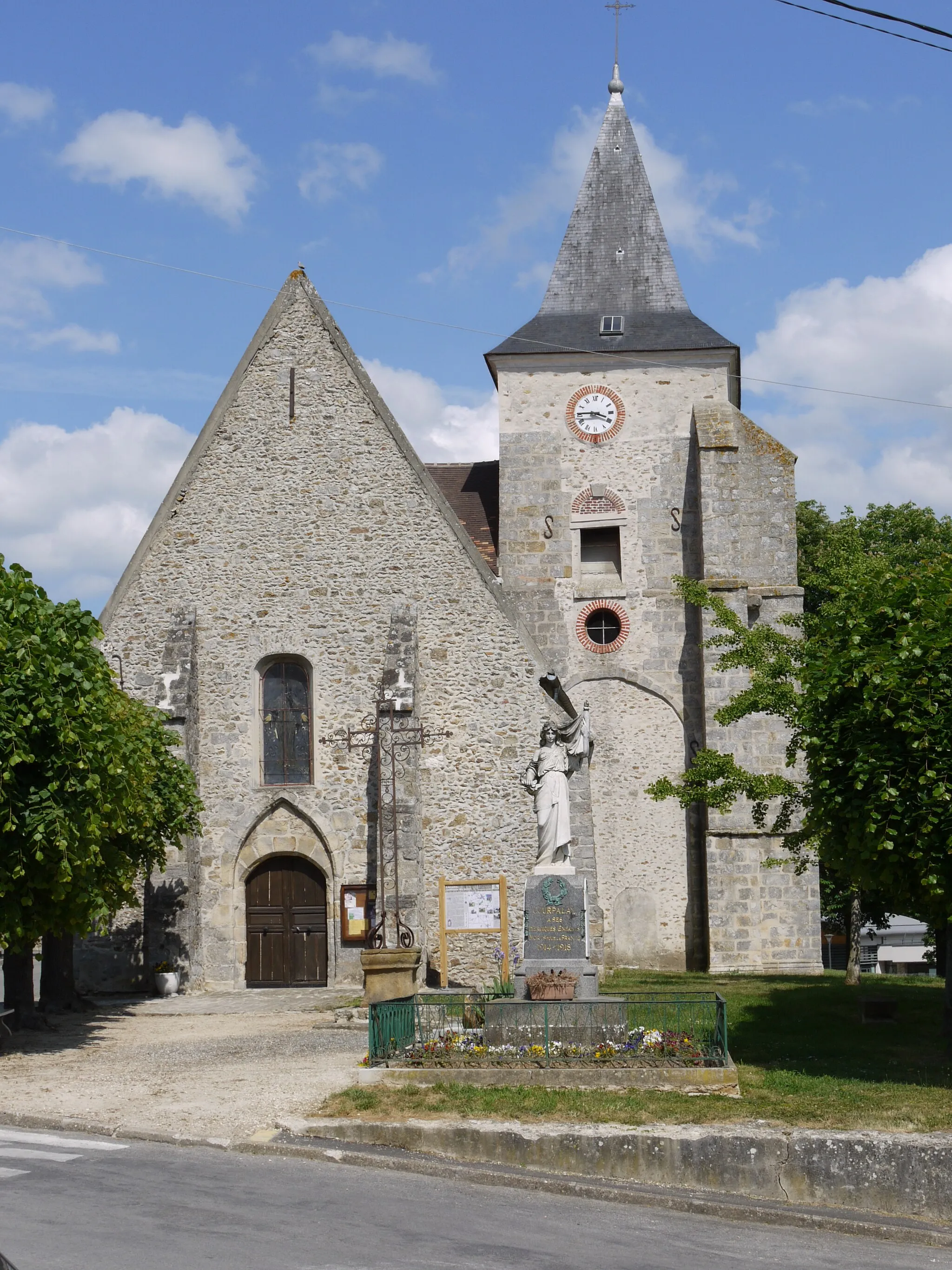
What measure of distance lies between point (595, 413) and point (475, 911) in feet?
33.6

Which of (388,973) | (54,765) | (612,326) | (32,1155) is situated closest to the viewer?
(32,1155)

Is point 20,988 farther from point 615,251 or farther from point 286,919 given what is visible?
point 615,251

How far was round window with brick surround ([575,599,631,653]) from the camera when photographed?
24641mm

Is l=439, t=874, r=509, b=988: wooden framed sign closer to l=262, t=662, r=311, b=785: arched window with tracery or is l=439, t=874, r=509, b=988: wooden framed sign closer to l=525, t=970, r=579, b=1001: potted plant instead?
l=262, t=662, r=311, b=785: arched window with tracery

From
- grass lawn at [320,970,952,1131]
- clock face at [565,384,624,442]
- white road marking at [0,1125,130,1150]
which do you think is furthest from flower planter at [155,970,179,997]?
clock face at [565,384,624,442]

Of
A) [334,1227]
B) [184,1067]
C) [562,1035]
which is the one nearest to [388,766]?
[184,1067]

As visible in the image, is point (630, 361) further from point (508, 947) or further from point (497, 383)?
point (508, 947)

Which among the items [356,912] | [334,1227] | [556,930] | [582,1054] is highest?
[556,930]

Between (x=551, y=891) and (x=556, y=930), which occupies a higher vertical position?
(x=551, y=891)

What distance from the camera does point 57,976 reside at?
1727cm

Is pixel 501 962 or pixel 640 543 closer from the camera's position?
pixel 501 962

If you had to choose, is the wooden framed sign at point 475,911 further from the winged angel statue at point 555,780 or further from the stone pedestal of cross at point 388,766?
the winged angel statue at point 555,780

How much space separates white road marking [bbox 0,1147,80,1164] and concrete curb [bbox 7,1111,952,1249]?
2.36 ft

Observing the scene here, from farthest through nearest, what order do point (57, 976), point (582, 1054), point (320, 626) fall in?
point (320, 626) → point (57, 976) → point (582, 1054)
